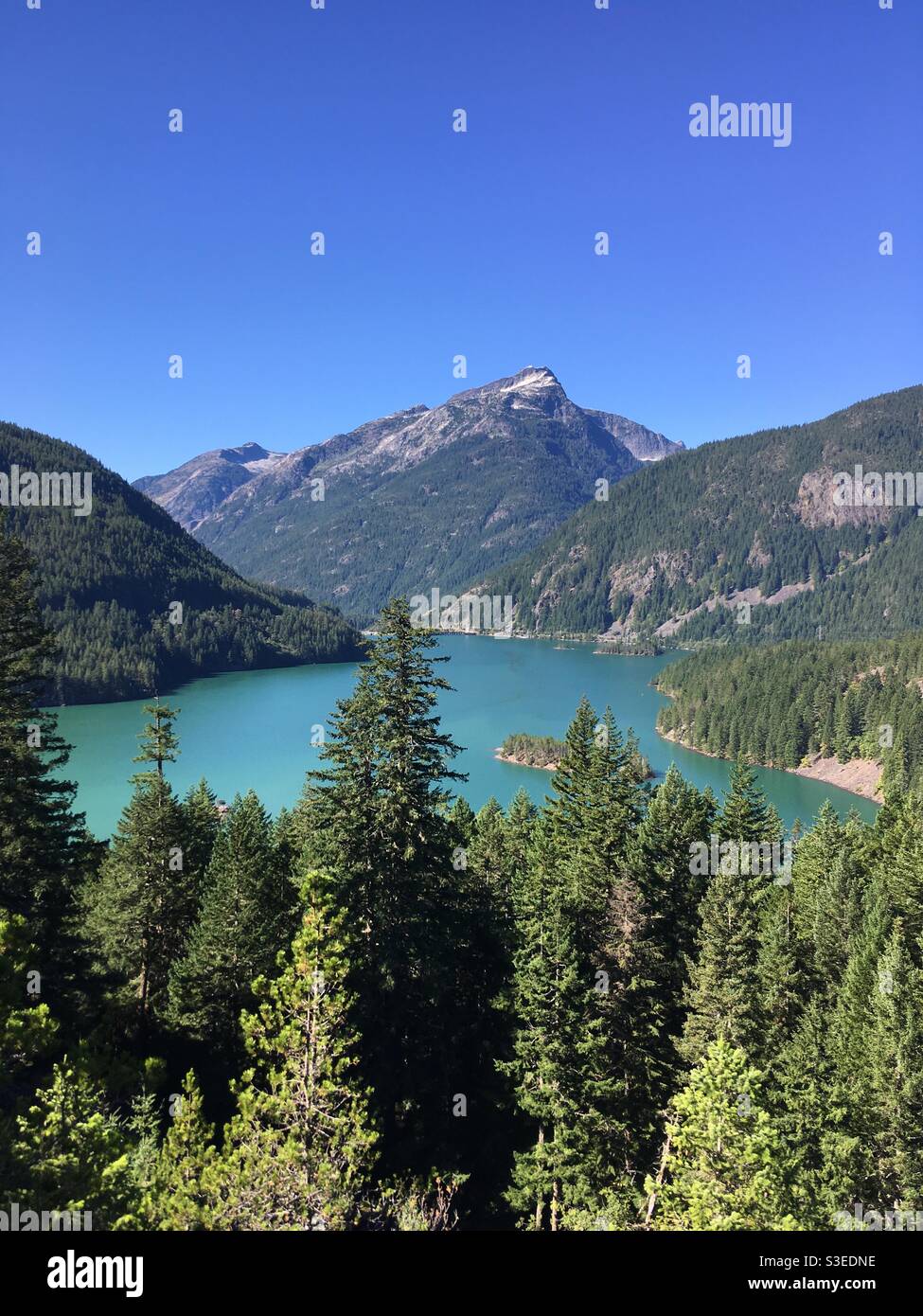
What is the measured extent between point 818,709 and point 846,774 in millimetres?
17384

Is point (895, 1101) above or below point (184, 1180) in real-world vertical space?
below

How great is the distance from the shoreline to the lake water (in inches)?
77.1

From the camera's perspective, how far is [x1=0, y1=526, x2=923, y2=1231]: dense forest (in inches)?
598

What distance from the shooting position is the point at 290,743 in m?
126

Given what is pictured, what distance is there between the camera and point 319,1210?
42.1 feet

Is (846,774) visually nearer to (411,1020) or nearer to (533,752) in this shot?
(533,752)

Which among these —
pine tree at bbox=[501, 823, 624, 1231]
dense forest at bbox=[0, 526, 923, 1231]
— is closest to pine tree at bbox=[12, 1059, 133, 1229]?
dense forest at bbox=[0, 526, 923, 1231]

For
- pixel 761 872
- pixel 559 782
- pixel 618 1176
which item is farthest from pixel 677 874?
pixel 618 1176

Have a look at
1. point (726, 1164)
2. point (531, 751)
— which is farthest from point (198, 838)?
point (531, 751)

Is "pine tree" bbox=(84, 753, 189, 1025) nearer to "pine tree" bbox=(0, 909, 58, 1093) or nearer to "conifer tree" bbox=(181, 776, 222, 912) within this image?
"conifer tree" bbox=(181, 776, 222, 912)

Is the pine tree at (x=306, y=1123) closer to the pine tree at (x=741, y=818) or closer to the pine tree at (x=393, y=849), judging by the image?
the pine tree at (x=393, y=849)

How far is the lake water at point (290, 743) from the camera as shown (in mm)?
99688

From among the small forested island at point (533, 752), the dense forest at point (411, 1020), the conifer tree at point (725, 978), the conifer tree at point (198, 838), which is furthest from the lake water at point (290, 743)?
the conifer tree at point (725, 978)

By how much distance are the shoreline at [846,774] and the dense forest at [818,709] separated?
1.11m
